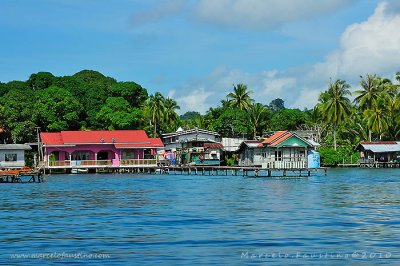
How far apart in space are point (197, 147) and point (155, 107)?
9.99 meters

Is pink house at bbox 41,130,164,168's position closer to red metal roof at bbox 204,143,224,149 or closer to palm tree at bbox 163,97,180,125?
red metal roof at bbox 204,143,224,149

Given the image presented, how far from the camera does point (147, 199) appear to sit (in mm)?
42281

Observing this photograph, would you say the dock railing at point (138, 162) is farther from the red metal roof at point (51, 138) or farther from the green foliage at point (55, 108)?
the green foliage at point (55, 108)

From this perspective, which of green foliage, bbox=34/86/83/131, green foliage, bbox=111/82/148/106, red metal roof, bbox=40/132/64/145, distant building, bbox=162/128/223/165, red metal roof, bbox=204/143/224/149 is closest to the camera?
red metal roof, bbox=40/132/64/145

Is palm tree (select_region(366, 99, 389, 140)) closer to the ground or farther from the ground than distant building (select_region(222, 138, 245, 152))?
farther from the ground

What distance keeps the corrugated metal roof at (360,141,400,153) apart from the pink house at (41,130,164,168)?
29088mm

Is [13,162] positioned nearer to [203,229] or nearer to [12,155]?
[12,155]

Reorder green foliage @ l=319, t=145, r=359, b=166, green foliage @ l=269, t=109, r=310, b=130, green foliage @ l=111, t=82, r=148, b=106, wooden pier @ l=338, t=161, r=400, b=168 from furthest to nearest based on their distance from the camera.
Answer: green foliage @ l=269, t=109, r=310, b=130 → green foliage @ l=319, t=145, r=359, b=166 → wooden pier @ l=338, t=161, r=400, b=168 → green foliage @ l=111, t=82, r=148, b=106

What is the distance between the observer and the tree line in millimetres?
87375

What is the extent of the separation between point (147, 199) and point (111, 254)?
2115 cm

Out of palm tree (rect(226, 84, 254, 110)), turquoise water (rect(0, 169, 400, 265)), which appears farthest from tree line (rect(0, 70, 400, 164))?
turquoise water (rect(0, 169, 400, 265))

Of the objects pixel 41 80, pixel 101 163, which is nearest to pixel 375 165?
pixel 101 163

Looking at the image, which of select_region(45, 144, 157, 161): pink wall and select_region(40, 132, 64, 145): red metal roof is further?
select_region(45, 144, 157, 161): pink wall

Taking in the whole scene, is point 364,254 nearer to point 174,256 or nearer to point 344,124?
point 174,256
